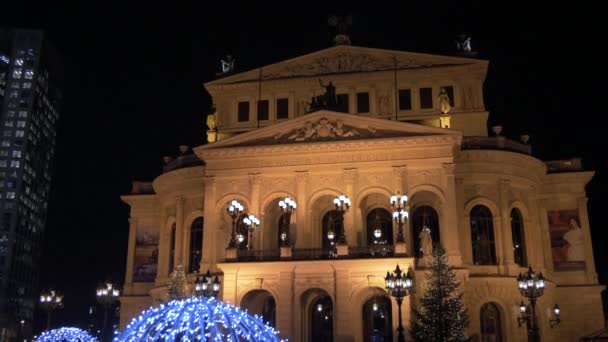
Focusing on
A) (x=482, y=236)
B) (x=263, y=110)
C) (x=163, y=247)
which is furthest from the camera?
(x=263, y=110)

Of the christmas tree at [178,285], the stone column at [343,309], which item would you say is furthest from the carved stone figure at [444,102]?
the christmas tree at [178,285]

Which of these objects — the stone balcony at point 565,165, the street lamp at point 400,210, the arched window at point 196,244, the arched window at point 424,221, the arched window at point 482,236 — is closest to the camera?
the street lamp at point 400,210

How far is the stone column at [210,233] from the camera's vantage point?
41938 mm

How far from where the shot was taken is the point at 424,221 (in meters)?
42.8

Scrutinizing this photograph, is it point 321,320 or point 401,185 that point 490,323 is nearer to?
point 401,185

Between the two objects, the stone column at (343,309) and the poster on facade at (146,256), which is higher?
the poster on facade at (146,256)

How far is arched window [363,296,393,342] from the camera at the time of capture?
134 ft

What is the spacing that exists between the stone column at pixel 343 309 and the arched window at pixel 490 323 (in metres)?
9.16

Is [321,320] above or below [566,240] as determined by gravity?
below

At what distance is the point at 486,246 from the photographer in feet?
140

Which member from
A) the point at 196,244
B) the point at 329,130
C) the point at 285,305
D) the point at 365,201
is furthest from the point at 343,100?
the point at 285,305

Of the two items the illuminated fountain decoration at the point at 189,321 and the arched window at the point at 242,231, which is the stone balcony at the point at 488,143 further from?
the illuminated fountain decoration at the point at 189,321

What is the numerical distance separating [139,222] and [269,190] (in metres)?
14.5

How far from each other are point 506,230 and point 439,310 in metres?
11.9
